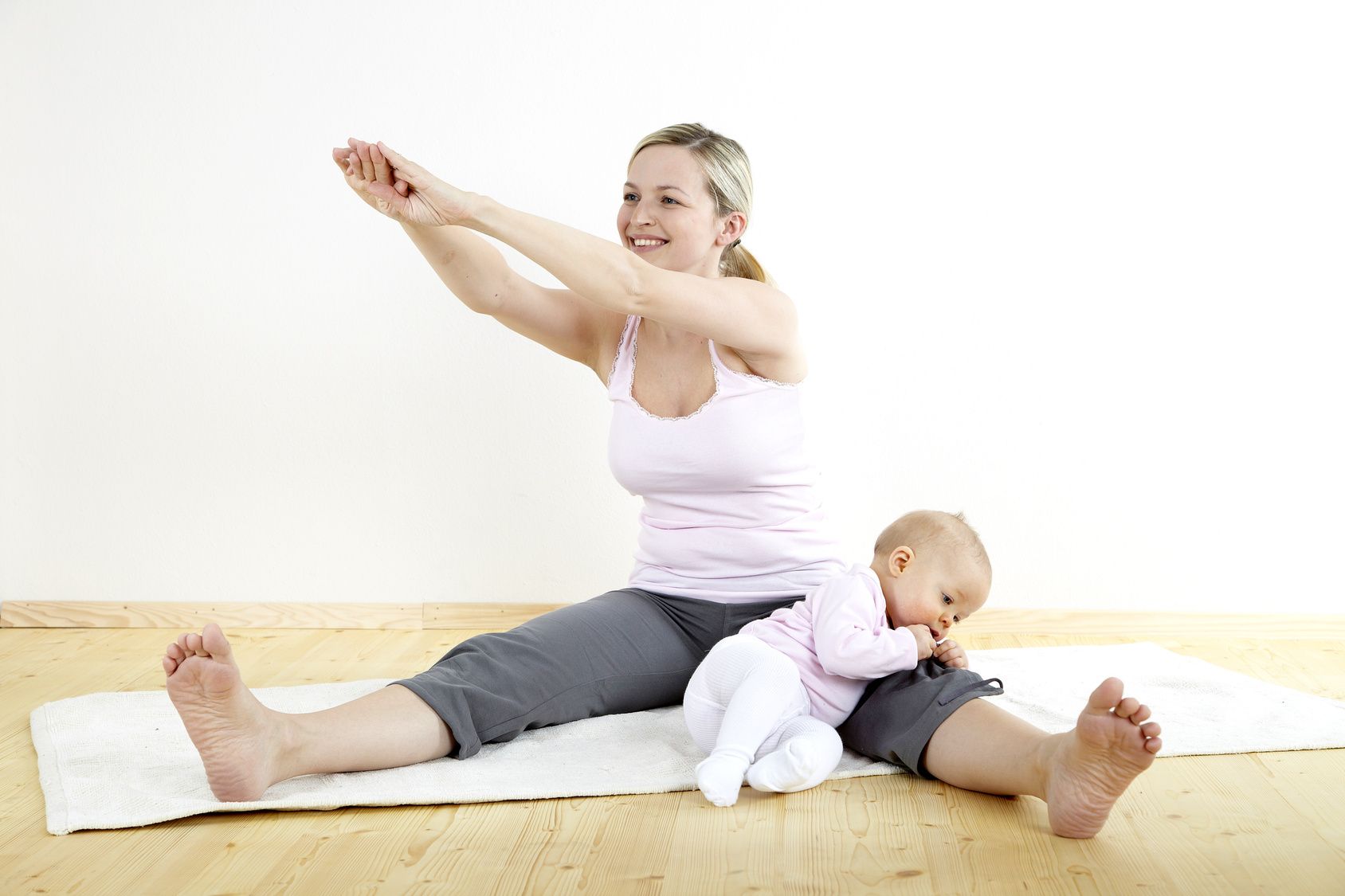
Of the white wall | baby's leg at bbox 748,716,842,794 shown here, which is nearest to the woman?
baby's leg at bbox 748,716,842,794

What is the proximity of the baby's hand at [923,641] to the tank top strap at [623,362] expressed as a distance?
2.17 ft

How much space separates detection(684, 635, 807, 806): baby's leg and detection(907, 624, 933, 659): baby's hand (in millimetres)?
180

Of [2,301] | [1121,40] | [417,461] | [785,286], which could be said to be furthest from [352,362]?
[1121,40]

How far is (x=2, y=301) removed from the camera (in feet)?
9.46

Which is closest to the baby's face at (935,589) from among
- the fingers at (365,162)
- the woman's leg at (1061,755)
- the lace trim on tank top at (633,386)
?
the woman's leg at (1061,755)

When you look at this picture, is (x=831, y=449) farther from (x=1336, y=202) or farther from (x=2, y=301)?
(x=2, y=301)

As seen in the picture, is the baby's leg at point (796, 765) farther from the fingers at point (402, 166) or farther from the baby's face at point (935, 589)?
the fingers at point (402, 166)

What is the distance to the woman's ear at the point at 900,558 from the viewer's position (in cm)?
178

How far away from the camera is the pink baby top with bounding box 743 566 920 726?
1666 mm


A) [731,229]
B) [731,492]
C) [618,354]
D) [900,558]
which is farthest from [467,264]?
[900,558]

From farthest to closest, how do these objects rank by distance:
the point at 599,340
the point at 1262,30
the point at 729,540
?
the point at 1262,30 < the point at 599,340 < the point at 729,540

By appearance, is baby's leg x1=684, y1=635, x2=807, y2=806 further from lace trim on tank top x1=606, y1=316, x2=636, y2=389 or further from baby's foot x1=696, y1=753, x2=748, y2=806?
lace trim on tank top x1=606, y1=316, x2=636, y2=389

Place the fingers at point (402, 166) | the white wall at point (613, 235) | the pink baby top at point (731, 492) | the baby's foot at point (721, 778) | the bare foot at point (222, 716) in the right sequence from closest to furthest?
the bare foot at point (222, 716), the baby's foot at point (721, 778), the fingers at point (402, 166), the pink baby top at point (731, 492), the white wall at point (613, 235)

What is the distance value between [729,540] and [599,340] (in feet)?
1.58
